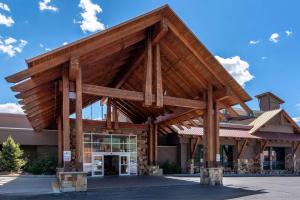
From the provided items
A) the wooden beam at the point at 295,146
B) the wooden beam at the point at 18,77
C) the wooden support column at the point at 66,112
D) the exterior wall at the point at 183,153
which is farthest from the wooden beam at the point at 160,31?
the wooden beam at the point at 295,146

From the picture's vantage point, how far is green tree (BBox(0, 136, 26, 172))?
21625 millimetres

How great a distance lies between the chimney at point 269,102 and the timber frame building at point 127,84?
19570 millimetres

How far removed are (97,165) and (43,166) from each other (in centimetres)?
343

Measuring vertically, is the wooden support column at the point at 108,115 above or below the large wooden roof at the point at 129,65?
Answer: below

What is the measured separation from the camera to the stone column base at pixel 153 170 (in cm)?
Answer: 2408

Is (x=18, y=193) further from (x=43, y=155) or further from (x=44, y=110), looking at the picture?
(x=43, y=155)

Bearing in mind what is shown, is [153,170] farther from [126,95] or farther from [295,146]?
[295,146]

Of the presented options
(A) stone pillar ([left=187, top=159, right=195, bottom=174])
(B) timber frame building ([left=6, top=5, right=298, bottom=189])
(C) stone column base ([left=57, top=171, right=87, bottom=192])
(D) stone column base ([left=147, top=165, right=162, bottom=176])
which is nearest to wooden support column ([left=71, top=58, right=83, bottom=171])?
(B) timber frame building ([left=6, top=5, right=298, bottom=189])

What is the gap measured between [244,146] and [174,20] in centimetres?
1714

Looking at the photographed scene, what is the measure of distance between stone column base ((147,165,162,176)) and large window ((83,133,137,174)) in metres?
1.01

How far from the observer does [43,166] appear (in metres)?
22.1

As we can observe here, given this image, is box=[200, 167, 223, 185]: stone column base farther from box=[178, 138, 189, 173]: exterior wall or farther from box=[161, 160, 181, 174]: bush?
box=[178, 138, 189, 173]: exterior wall

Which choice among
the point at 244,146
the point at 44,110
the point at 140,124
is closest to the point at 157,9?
the point at 44,110

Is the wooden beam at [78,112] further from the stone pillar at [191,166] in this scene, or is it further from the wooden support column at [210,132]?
the stone pillar at [191,166]
